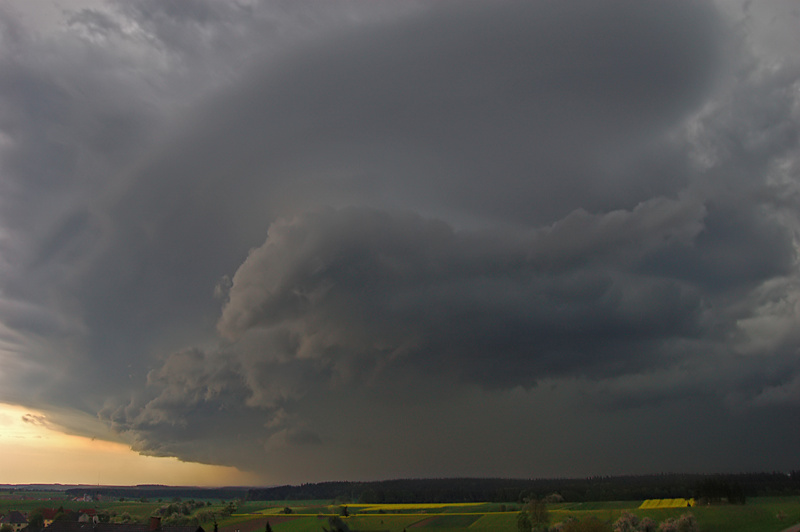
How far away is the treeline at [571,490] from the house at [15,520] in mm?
56524

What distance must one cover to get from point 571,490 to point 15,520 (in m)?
116

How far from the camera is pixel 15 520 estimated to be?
112m

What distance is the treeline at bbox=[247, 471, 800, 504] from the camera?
9650 centimetres

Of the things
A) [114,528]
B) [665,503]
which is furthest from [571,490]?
[114,528]

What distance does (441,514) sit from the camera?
111375 mm

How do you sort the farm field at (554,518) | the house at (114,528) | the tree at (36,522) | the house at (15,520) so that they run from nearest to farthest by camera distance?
the house at (114,528) → the farm field at (554,518) → the tree at (36,522) → the house at (15,520)

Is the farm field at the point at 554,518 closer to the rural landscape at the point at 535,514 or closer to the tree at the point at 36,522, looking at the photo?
the rural landscape at the point at 535,514

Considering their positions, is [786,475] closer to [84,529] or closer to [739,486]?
[739,486]

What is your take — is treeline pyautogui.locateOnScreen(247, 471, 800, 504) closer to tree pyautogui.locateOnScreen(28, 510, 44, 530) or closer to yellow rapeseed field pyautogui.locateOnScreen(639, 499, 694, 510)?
yellow rapeseed field pyautogui.locateOnScreen(639, 499, 694, 510)

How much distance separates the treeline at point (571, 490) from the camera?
317 ft

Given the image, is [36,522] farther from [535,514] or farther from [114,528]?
[535,514]

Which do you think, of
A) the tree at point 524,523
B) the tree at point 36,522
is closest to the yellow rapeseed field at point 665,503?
the tree at point 524,523

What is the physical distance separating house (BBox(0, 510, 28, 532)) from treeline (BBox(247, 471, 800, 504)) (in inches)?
2225

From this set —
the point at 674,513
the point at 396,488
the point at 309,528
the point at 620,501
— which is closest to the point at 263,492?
the point at 396,488
